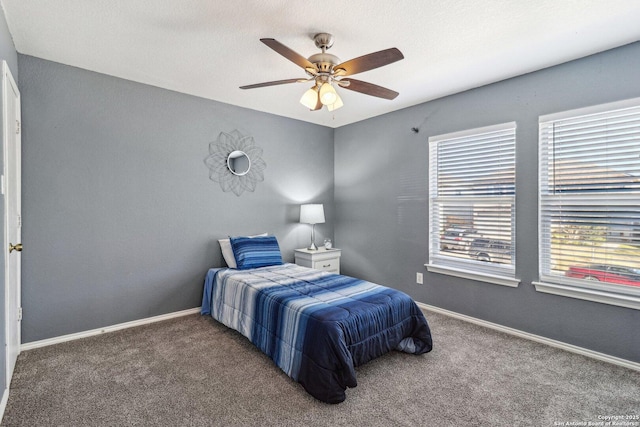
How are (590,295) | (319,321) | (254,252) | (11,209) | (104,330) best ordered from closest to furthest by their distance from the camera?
(319,321) → (11,209) → (590,295) → (104,330) → (254,252)

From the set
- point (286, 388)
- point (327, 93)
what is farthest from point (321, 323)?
point (327, 93)

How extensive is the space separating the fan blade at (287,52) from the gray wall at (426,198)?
2026 mm

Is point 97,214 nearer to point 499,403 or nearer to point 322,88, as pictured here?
point 322,88

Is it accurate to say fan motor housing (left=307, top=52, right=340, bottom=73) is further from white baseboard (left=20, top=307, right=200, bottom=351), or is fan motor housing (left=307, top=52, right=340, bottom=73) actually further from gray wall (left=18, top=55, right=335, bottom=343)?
white baseboard (left=20, top=307, right=200, bottom=351)

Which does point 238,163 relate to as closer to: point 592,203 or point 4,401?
point 4,401

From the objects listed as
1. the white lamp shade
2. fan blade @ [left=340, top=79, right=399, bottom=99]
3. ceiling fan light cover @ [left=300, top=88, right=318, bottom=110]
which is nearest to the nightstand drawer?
the white lamp shade

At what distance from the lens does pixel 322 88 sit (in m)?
2.26

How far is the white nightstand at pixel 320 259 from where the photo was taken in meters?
4.19

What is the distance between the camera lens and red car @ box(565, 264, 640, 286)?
7.86ft

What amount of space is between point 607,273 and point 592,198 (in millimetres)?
616

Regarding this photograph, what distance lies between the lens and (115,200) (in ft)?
10.1

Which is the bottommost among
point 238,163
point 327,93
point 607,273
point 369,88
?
point 607,273

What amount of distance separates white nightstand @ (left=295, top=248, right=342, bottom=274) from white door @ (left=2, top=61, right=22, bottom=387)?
2841 millimetres

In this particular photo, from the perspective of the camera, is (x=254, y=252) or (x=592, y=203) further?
(x=254, y=252)
